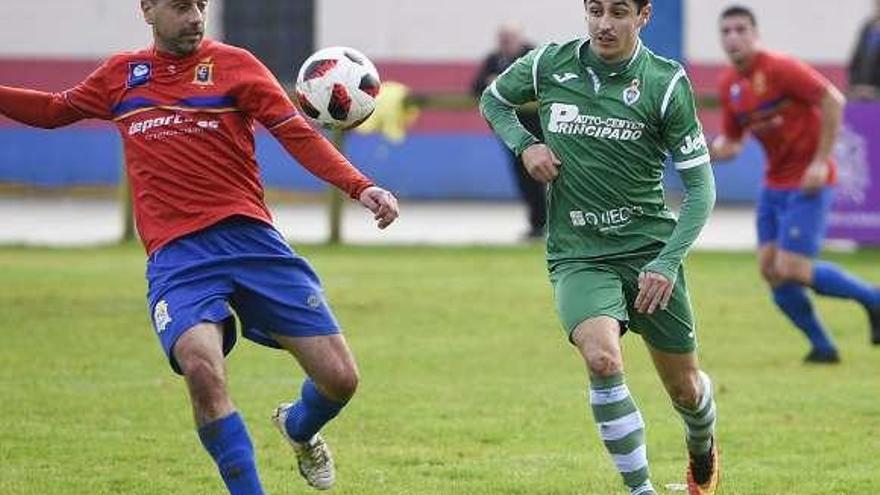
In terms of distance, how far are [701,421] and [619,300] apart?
2.69ft

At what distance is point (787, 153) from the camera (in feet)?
44.9

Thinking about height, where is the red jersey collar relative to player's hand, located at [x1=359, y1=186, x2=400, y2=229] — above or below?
above

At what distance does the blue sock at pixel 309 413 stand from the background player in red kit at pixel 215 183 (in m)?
0.19

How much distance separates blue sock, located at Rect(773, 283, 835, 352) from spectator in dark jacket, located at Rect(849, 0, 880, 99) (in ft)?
29.4

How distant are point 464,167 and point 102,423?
66.2 feet

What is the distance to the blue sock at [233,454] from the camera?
7.50 m

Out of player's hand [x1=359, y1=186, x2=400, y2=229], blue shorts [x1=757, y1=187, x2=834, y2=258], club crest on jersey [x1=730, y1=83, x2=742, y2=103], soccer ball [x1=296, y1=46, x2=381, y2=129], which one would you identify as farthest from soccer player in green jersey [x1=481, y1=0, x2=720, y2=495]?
club crest on jersey [x1=730, y1=83, x2=742, y2=103]

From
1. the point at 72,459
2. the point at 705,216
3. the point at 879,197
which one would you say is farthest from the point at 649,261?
the point at 879,197

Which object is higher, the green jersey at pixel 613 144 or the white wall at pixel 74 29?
the green jersey at pixel 613 144

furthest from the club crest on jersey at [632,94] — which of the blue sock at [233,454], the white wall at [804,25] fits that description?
the white wall at [804,25]

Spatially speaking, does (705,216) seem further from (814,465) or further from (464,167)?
(464,167)

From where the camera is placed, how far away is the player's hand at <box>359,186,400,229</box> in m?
7.70

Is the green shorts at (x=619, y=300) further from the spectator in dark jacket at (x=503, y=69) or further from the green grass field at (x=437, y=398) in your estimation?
the spectator in dark jacket at (x=503, y=69)

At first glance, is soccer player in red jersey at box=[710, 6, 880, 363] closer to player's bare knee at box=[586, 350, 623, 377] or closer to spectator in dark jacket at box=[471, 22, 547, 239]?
player's bare knee at box=[586, 350, 623, 377]
